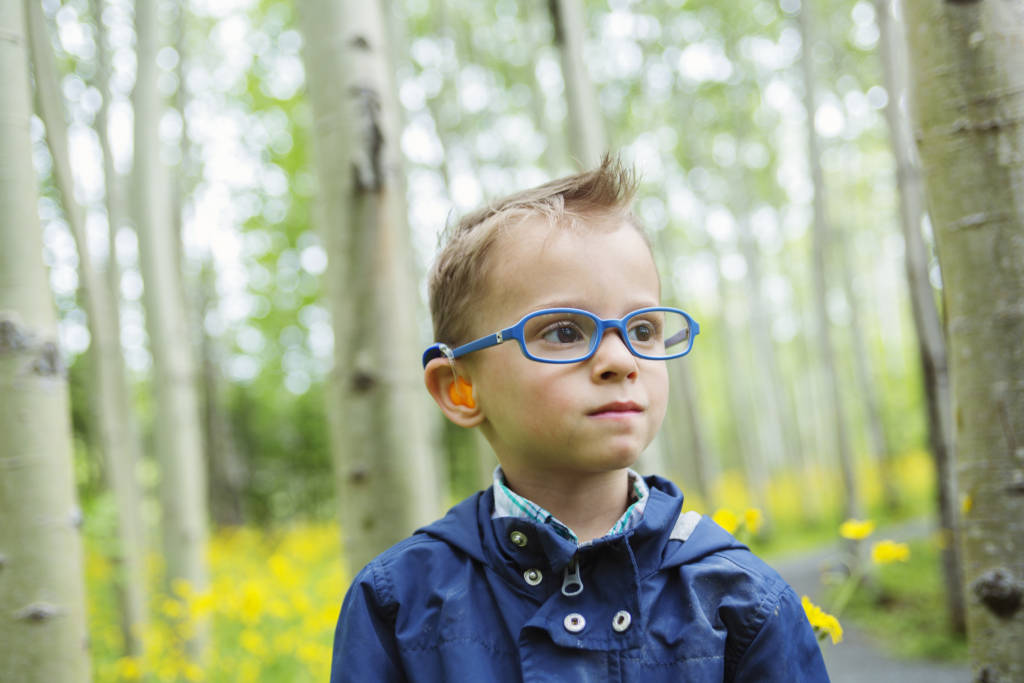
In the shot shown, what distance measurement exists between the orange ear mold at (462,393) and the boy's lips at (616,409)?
0.28 metres

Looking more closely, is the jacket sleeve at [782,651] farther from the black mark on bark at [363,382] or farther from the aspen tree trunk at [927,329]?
the aspen tree trunk at [927,329]

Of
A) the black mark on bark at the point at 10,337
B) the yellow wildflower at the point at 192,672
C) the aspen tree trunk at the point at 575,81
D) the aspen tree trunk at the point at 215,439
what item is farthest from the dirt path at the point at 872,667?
the aspen tree trunk at the point at 215,439

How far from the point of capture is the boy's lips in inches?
48.6

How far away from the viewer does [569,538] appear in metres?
1.29

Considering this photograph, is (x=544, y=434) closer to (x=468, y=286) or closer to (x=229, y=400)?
(x=468, y=286)

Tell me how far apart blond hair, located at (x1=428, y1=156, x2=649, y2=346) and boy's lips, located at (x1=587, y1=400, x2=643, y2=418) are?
31cm

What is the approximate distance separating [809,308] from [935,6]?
2371 centimetres

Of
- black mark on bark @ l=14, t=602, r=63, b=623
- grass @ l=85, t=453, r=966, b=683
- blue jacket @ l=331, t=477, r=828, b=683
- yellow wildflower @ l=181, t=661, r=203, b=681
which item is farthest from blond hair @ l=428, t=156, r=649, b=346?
yellow wildflower @ l=181, t=661, r=203, b=681

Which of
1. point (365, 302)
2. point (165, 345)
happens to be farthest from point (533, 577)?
point (165, 345)

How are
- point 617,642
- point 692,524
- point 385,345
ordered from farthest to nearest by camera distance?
point 385,345 → point 692,524 → point 617,642

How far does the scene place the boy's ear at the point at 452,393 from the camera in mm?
1420

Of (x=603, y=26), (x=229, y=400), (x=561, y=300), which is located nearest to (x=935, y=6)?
(x=561, y=300)

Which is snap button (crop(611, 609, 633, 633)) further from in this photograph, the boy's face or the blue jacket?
the boy's face

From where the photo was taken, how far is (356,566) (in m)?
2.19
